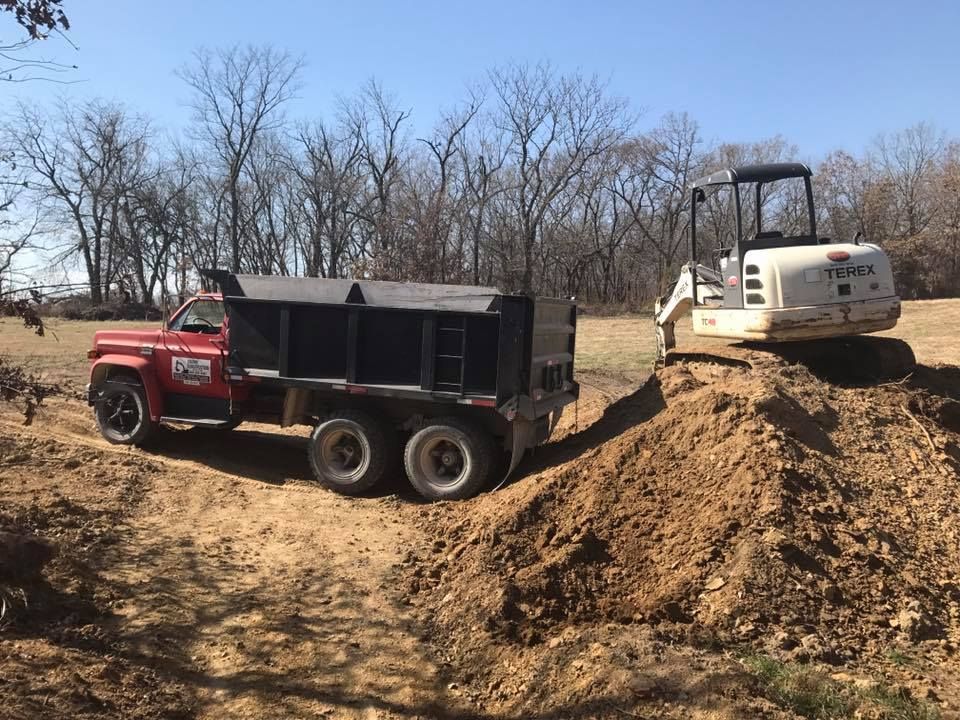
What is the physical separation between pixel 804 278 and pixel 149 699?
24.6 feet

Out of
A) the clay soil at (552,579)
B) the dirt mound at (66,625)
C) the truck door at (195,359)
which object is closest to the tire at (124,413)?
the truck door at (195,359)

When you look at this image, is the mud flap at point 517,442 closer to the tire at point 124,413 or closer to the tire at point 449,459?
the tire at point 449,459

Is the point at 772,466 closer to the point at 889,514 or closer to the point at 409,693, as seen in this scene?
the point at 889,514

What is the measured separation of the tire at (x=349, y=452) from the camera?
757 cm

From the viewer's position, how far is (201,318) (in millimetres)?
8664

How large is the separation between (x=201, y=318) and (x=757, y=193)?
746cm

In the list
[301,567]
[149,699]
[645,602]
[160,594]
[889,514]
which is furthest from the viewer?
[301,567]

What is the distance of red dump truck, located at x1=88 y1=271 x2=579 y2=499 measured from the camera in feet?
23.4

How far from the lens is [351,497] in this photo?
761 centimetres

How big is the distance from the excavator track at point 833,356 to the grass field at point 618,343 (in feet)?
5.27

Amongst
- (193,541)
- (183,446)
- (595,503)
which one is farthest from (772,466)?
(183,446)

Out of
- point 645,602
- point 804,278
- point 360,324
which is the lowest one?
point 645,602

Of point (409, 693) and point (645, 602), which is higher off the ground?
point (645, 602)

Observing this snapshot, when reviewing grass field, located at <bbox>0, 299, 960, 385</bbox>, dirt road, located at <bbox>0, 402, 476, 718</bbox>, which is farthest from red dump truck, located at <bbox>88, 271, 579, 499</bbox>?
grass field, located at <bbox>0, 299, 960, 385</bbox>
